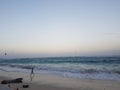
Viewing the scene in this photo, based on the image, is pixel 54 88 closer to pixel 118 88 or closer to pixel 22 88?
pixel 22 88

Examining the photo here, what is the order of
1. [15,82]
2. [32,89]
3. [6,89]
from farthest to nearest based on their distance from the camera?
1. [15,82]
2. [32,89]
3. [6,89]

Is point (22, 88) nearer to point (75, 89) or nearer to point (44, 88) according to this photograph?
point (44, 88)

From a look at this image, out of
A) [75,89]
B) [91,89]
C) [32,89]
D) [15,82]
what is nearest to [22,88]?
[32,89]

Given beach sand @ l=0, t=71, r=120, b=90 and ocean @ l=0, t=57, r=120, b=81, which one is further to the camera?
ocean @ l=0, t=57, r=120, b=81

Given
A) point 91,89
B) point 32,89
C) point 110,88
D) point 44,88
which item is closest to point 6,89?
point 32,89

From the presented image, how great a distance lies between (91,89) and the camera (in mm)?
10320

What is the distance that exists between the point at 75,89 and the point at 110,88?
1822mm

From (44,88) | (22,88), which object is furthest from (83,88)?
(22,88)

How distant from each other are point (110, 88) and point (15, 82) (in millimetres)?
5480

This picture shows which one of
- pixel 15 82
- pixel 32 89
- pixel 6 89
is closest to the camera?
pixel 6 89

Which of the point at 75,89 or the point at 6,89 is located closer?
the point at 6,89

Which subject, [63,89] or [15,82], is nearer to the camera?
[63,89]

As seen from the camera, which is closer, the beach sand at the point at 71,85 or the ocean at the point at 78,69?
the beach sand at the point at 71,85

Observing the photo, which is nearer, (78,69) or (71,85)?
(71,85)
